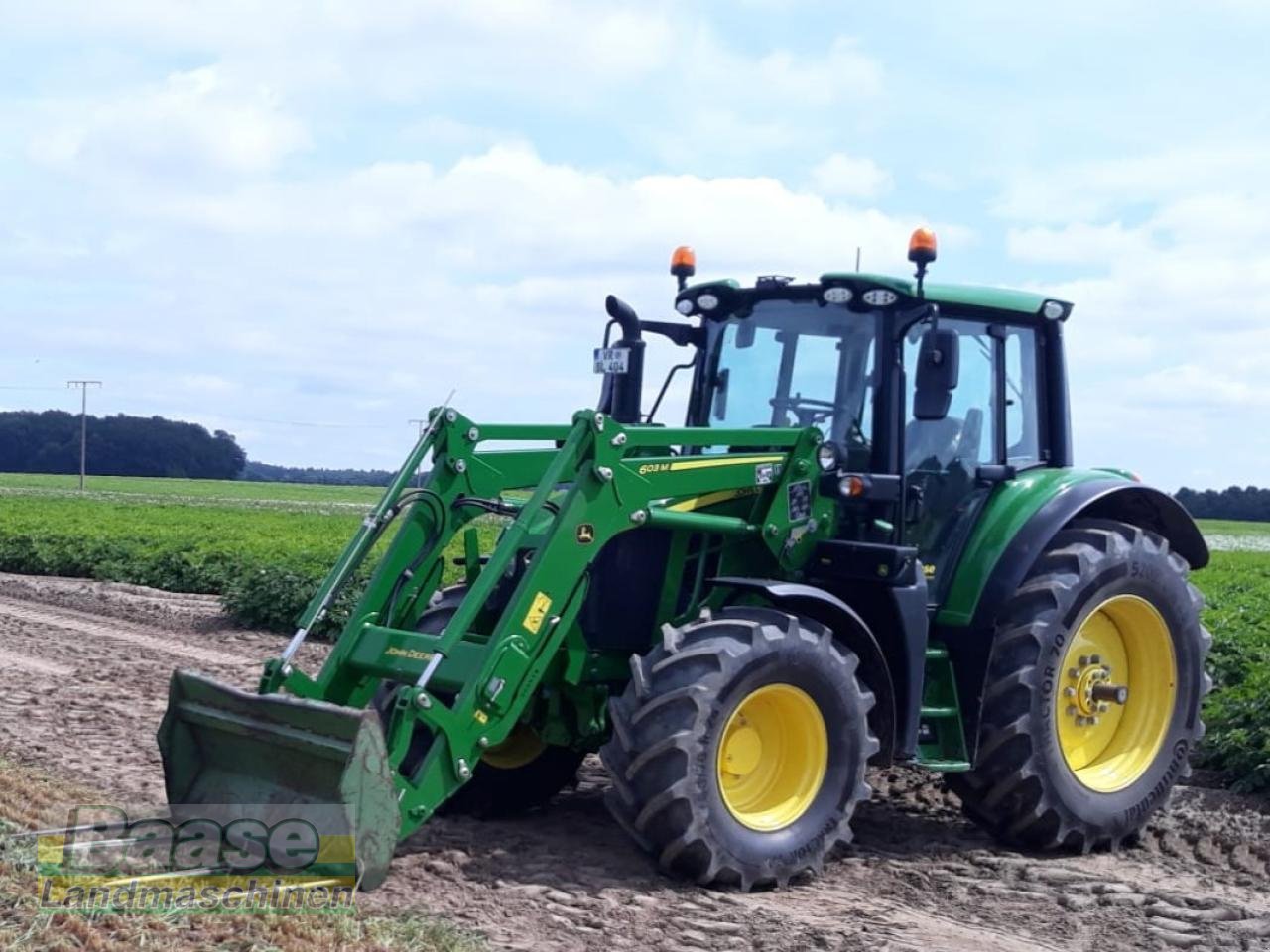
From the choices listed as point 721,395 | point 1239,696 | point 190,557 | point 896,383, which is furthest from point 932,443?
point 190,557

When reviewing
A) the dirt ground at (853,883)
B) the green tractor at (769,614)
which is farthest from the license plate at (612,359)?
the dirt ground at (853,883)

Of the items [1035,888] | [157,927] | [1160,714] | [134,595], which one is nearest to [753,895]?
[1035,888]

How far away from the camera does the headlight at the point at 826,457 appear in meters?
6.88

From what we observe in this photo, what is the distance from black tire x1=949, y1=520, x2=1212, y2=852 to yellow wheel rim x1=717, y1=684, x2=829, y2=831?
1037 millimetres

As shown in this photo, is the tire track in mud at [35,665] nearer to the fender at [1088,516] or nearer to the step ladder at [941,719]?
the step ladder at [941,719]

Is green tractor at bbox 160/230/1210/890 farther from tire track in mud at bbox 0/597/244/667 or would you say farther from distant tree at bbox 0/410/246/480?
distant tree at bbox 0/410/246/480

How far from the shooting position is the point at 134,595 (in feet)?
58.9

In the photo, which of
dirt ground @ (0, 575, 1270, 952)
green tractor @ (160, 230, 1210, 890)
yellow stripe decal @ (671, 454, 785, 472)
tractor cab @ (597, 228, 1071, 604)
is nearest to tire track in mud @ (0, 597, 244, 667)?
dirt ground @ (0, 575, 1270, 952)

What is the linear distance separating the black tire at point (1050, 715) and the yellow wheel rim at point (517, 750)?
79.2 inches

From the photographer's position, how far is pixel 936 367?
6.45 metres

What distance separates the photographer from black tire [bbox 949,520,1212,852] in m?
6.75

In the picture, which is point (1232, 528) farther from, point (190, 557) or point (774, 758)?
point (774, 758)

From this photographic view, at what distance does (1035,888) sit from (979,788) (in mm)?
624

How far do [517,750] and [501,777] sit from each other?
0.15 meters
